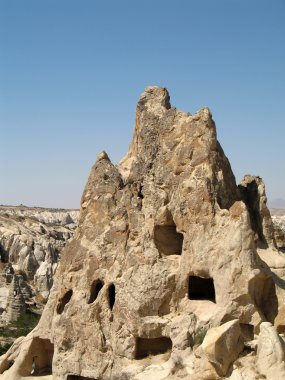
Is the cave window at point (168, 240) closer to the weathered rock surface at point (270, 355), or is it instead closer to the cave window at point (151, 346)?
the cave window at point (151, 346)

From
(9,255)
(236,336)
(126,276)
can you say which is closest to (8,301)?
(9,255)

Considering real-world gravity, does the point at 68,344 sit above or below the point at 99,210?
below

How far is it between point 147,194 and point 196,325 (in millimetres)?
4066

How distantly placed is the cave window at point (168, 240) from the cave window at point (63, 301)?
10.7ft

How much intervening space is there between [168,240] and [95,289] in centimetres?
254

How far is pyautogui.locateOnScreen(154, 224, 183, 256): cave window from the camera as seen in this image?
14.5 meters

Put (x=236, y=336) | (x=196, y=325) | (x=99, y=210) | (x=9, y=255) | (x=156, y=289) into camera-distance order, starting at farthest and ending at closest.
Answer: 1. (x=9, y=255)
2. (x=99, y=210)
3. (x=156, y=289)
4. (x=196, y=325)
5. (x=236, y=336)

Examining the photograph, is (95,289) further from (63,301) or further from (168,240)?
(168,240)

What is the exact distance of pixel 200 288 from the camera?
580 inches

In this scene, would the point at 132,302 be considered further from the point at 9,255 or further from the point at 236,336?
the point at 9,255

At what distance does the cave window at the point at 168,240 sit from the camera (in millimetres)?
14500

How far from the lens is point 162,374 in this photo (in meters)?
12.2

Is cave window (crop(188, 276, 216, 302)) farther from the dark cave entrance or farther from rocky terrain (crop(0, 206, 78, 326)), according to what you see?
rocky terrain (crop(0, 206, 78, 326))

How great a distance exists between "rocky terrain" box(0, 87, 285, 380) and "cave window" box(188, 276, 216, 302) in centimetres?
3
